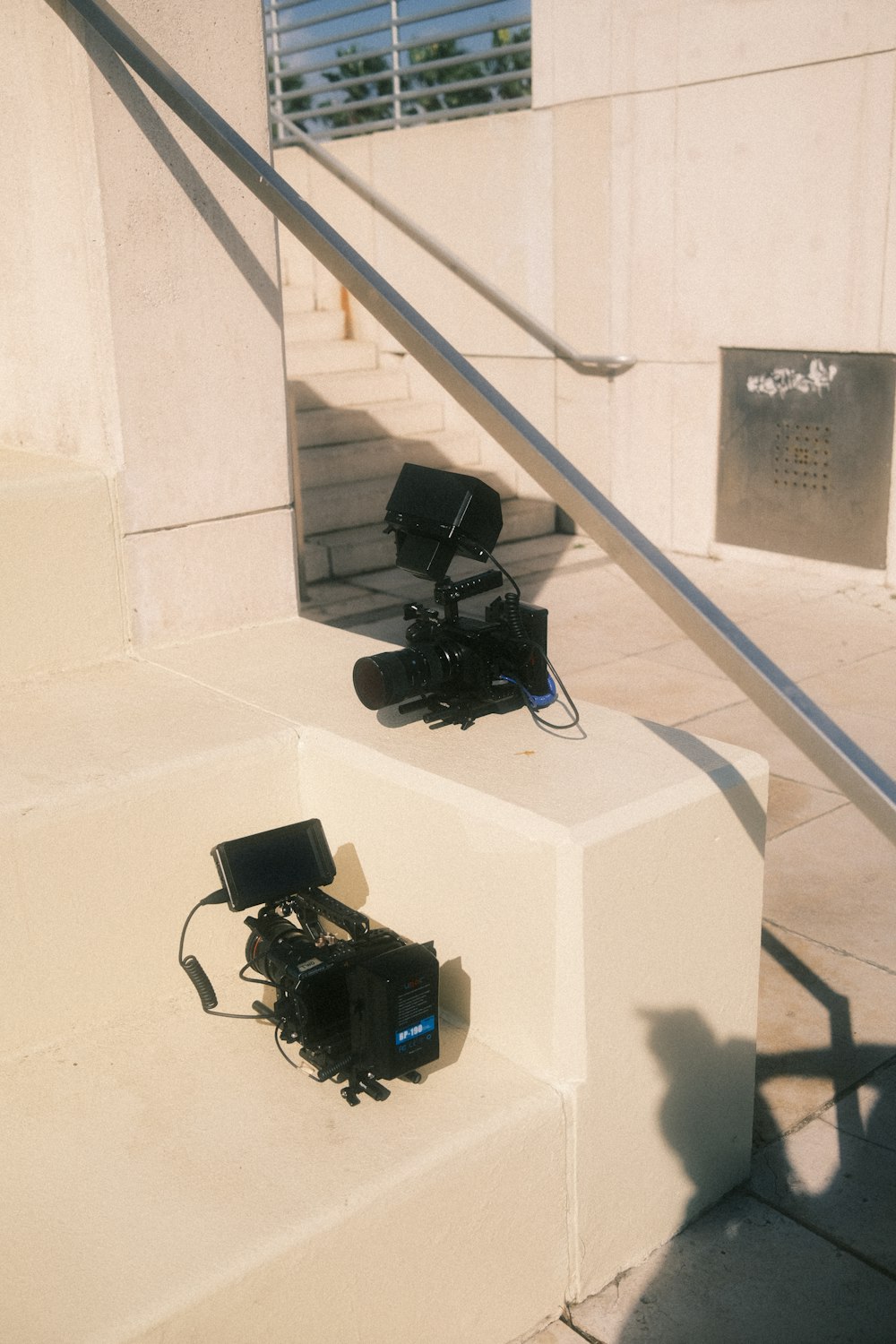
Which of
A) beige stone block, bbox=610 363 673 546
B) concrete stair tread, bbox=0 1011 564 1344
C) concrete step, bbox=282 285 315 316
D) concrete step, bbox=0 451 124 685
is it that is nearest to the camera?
concrete stair tread, bbox=0 1011 564 1344

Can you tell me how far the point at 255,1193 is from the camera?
6.66ft

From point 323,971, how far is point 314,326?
7.87 meters

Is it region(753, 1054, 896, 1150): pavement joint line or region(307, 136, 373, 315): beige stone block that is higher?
region(307, 136, 373, 315): beige stone block

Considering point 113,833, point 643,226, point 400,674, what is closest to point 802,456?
point 643,226

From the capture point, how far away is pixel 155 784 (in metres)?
2.55

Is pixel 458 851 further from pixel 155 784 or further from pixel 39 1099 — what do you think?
pixel 39 1099

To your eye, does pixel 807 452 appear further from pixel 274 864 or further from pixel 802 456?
pixel 274 864

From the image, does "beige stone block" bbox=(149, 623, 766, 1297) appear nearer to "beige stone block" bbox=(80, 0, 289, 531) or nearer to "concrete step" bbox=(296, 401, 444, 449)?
"beige stone block" bbox=(80, 0, 289, 531)

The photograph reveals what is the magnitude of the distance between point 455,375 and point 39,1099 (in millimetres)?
1526

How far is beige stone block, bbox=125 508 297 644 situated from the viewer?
3.27 meters

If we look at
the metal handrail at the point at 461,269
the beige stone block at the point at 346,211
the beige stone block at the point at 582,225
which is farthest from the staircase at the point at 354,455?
the beige stone block at the point at 582,225

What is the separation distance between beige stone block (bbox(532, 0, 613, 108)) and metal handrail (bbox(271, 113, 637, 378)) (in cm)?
120

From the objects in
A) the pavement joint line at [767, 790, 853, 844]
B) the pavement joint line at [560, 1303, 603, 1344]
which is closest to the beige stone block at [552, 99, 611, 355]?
the pavement joint line at [767, 790, 853, 844]

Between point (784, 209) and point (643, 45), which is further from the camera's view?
point (643, 45)
